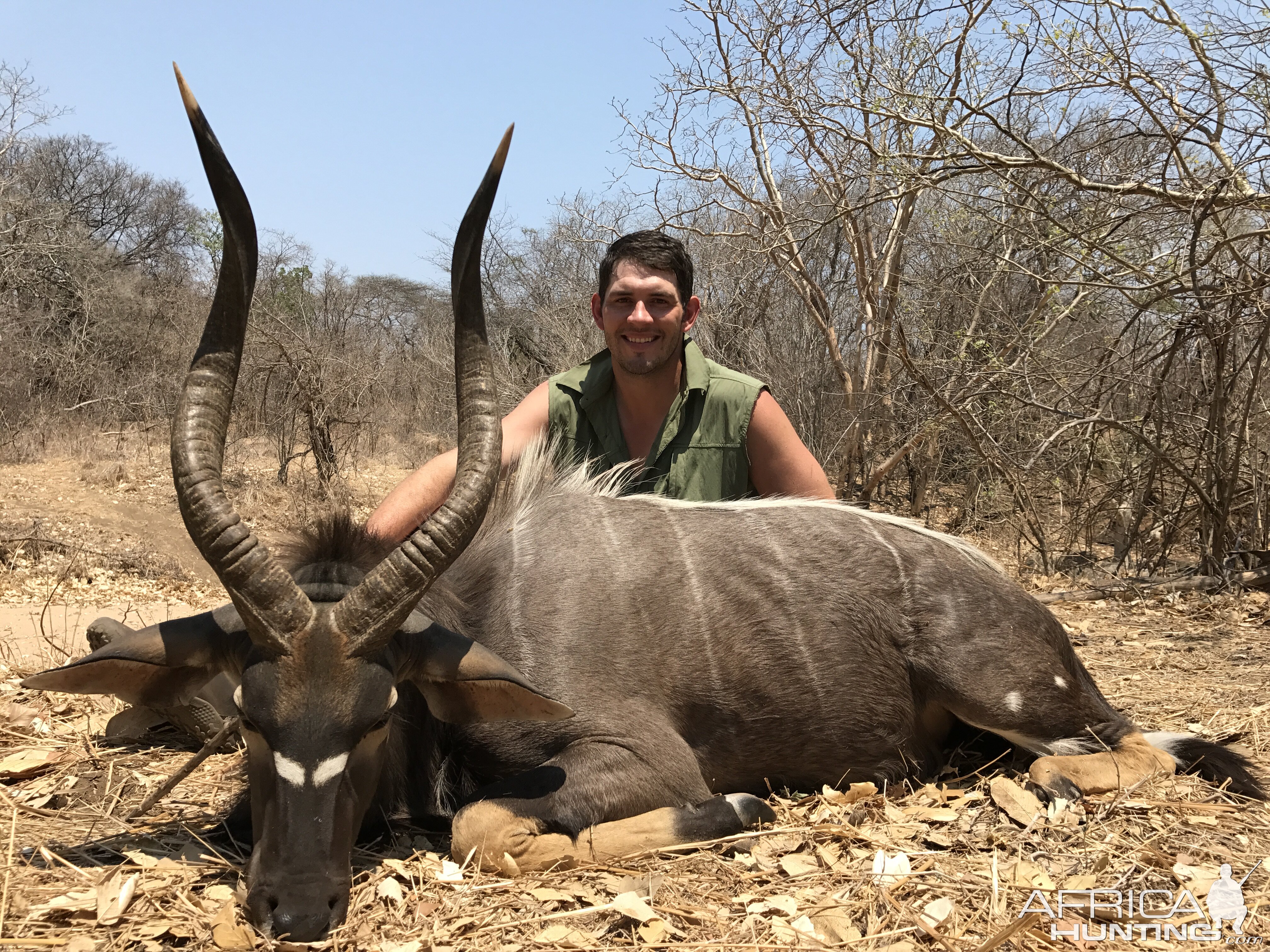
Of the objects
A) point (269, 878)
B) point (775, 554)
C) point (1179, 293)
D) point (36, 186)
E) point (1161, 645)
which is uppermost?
point (36, 186)

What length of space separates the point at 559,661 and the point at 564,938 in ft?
2.91

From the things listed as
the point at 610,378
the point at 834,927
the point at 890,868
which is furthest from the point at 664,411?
the point at 834,927

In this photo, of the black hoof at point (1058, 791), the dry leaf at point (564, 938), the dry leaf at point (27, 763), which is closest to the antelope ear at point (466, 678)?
the dry leaf at point (564, 938)

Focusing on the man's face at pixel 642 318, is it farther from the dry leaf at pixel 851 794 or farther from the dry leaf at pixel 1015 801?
the dry leaf at pixel 1015 801

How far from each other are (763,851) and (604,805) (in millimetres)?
451

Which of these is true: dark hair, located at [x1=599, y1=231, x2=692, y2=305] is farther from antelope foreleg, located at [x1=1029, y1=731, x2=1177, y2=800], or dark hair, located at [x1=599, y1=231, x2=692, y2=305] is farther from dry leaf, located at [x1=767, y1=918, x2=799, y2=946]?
dry leaf, located at [x1=767, y1=918, x2=799, y2=946]

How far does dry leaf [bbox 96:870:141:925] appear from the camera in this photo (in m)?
2.32

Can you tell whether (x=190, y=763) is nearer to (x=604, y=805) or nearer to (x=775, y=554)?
(x=604, y=805)

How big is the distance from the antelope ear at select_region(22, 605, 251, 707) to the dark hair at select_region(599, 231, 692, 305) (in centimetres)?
243

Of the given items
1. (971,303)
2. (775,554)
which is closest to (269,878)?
(775,554)

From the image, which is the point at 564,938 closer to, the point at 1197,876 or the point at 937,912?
the point at 937,912

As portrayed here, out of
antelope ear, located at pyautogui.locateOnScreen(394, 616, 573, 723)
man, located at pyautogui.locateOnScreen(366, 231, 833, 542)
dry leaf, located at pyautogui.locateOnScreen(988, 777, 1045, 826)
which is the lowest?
dry leaf, located at pyautogui.locateOnScreen(988, 777, 1045, 826)

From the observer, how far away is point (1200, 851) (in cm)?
267

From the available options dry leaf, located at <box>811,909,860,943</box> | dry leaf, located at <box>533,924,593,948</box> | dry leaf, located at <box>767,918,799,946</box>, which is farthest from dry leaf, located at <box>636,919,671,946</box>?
dry leaf, located at <box>811,909,860,943</box>
